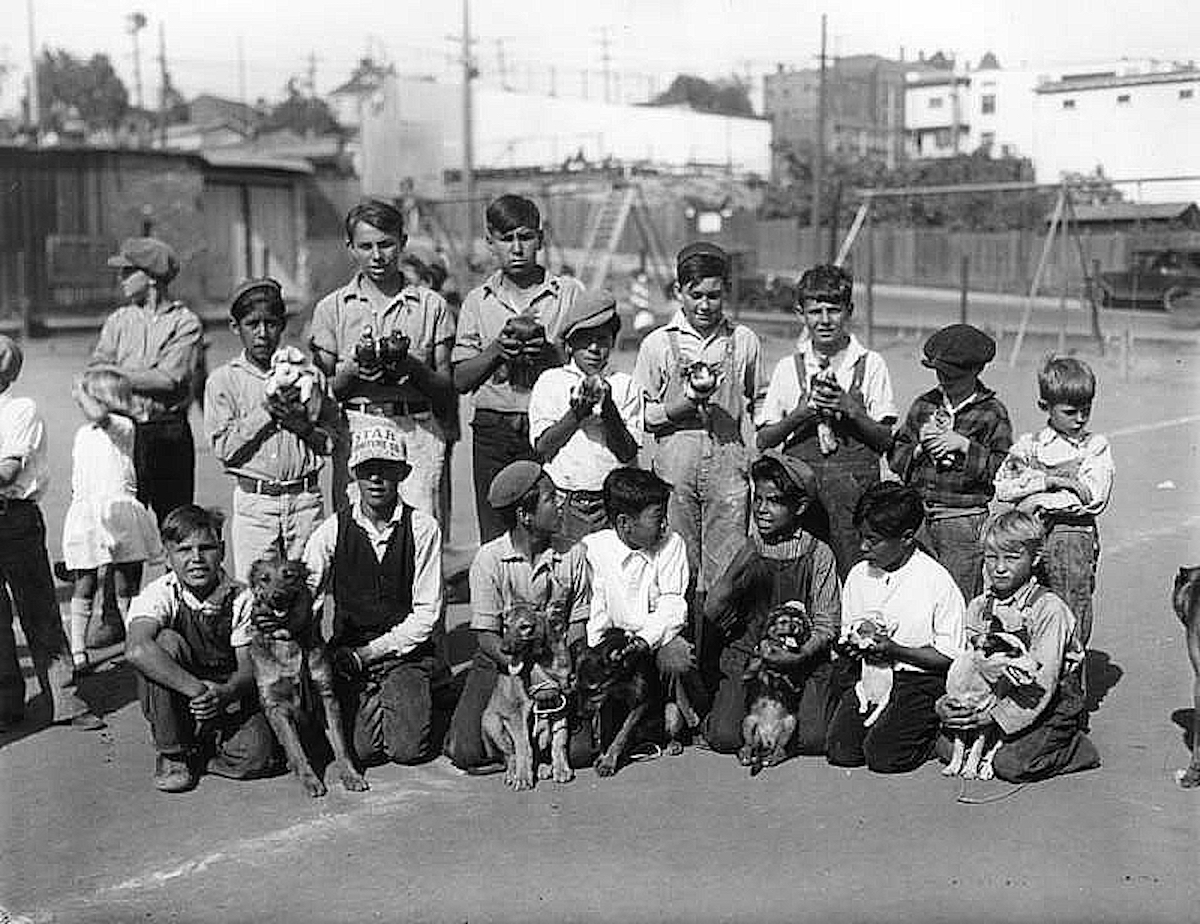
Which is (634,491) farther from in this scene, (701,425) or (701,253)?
(701,253)

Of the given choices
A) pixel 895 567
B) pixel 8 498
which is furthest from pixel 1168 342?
pixel 8 498

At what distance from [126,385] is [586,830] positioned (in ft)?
11.2

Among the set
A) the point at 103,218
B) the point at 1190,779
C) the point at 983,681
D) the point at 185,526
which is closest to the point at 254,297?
the point at 185,526

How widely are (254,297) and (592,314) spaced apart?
1469mm

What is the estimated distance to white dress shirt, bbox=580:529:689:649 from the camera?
5301 millimetres

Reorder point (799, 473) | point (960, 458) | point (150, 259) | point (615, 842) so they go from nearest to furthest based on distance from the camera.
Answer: point (615, 842) < point (799, 473) < point (960, 458) < point (150, 259)

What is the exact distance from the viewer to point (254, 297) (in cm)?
595

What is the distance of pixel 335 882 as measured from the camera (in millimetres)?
4250

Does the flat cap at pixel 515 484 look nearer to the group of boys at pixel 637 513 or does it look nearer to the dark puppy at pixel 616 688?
the group of boys at pixel 637 513

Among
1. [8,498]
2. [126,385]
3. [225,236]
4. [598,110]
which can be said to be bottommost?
[8,498]

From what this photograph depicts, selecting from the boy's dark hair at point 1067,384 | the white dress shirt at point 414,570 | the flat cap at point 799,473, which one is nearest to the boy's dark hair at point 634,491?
the flat cap at point 799,473

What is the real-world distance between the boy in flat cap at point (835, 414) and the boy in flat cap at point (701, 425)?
0.62ft

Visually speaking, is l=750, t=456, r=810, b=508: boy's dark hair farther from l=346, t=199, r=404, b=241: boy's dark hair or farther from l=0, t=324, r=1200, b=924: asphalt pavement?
l=346, t=199, r=404, b=241: boy's dark hair

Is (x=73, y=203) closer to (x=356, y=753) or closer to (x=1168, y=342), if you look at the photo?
(x=1168, y=342)
